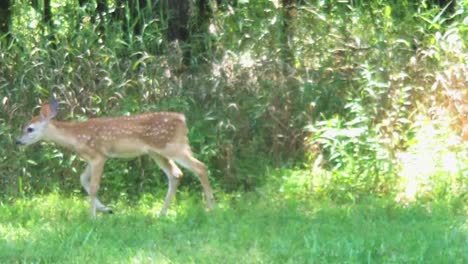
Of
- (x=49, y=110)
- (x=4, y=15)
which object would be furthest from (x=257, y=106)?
(x=4, y=15)

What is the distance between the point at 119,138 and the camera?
9883mm

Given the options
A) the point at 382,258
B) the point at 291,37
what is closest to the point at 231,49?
the point at 291,37

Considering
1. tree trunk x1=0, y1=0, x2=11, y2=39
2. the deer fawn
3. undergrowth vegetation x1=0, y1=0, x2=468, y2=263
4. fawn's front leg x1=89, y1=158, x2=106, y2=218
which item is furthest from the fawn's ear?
tree trunk x1=0, y1=0, x2=11, y2=39

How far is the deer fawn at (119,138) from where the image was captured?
988 centimetres

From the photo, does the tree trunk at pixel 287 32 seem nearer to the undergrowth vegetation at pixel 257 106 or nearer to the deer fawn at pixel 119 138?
the undergrowth vegetation at pixel 257 106

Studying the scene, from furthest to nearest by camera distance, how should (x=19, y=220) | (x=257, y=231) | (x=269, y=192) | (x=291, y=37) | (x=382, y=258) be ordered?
(x=291, y=37) < (x=269, y=192) < (x=19, y=220) < (x=257, y=231) < (x=382, y=258)

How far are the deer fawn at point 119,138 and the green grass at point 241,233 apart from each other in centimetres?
36

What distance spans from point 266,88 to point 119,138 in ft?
6.34

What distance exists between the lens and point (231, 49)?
455 inches

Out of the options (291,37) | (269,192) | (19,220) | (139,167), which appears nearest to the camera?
(19,220)

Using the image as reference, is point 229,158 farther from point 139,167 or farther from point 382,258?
point 382,258

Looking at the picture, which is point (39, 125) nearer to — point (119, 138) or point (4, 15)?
point (119, 138)

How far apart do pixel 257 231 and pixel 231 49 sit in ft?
12.8

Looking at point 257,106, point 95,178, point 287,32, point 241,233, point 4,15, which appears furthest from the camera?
point 4,15
